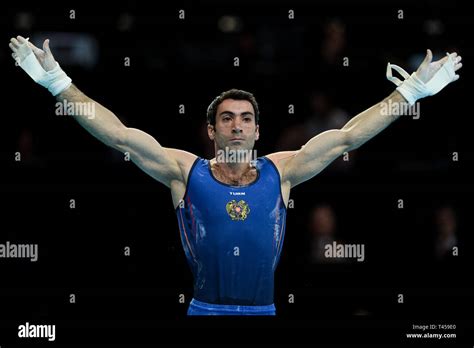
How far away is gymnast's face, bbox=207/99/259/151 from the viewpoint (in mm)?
6223

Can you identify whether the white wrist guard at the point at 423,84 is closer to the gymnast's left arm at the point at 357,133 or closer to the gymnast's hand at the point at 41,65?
the gymnast's left arm at the point at 357,133

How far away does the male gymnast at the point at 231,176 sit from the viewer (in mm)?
5980

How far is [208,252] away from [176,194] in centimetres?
52

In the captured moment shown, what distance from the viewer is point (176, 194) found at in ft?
20.4

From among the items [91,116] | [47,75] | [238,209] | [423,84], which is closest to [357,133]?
[423,84]

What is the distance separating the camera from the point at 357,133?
6277 mm

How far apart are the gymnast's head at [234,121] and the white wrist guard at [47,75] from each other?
45.8 inches

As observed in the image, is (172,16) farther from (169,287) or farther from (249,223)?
(249,223)

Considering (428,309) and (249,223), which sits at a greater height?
(249,223)

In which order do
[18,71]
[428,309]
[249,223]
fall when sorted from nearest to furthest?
[249,223]
[428,309]
[18,71]

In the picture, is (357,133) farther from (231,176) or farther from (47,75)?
(47,75)

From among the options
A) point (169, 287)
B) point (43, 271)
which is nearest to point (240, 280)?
point (169, 287)

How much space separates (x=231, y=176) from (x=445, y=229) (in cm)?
310

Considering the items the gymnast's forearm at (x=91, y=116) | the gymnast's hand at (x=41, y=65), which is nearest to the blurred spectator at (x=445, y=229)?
the gymnast's forearm at (x=91, y=116)
